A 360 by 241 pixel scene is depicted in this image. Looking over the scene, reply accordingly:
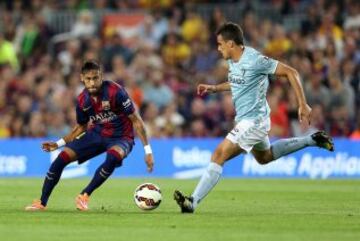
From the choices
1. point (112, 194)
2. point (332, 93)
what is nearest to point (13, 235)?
point (112, 194)

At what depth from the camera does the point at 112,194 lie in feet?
58.1

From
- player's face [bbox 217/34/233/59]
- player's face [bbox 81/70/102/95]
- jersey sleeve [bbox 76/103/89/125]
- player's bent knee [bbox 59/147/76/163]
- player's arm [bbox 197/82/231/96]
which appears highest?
player's face [bbox 217/34/233/59]

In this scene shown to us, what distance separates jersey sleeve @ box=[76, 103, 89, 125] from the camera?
14203 mm

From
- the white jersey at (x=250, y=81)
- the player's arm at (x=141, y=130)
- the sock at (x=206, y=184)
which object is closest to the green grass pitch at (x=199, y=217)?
the sock at (x=206, y=184)

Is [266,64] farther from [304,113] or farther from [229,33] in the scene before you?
[304,113]

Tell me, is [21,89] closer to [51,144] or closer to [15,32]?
[15,32]

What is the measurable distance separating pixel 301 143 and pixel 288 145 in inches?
6.6

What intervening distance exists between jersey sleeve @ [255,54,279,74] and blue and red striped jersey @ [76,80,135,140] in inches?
65.9

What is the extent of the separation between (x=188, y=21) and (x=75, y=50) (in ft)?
9.45

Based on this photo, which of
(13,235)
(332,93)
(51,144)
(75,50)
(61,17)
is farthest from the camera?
(61,17)

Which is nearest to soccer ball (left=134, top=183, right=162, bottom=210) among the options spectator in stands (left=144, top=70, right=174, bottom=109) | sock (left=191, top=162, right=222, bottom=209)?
sock (left=191, top=162, right=222, bottom=209)

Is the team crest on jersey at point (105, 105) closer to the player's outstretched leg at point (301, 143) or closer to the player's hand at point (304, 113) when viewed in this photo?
the player's outstretched leg at point (301, 143)

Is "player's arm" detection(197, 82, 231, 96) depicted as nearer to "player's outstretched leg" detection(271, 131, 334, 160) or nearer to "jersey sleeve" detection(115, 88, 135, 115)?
"jersey sleeve" detection(115, 88, 135, 115)

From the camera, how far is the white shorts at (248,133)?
533 inches
